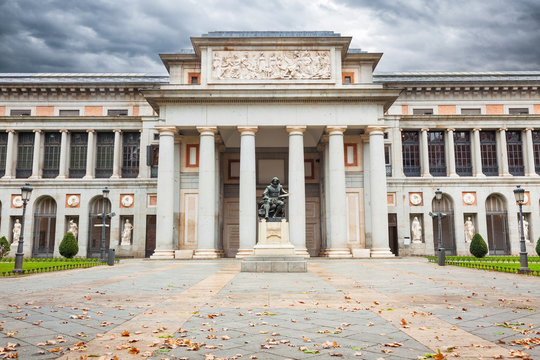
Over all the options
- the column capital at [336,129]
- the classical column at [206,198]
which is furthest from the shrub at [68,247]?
the column capital at [336,129]

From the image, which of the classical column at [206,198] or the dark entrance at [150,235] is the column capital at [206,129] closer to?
the classical column at [206,198]

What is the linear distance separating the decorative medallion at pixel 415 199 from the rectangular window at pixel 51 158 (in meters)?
38.0

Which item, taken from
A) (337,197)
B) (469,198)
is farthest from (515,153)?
(337,197)

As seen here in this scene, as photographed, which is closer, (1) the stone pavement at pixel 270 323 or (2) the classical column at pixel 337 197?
(1) the stone pavement at pixel 270 323

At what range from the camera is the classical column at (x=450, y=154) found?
157 ft

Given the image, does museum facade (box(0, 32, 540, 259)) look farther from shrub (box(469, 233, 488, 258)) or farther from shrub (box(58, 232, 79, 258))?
shrub (box(469, 233, 488, 258))

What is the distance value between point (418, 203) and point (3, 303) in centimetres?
4256

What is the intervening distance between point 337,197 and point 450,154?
19.3 meters

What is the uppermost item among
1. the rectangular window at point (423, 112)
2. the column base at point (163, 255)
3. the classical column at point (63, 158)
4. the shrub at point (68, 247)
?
the rectangular window at point (423, 112)

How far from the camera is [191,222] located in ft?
124

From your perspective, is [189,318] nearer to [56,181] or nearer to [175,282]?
[175,282]

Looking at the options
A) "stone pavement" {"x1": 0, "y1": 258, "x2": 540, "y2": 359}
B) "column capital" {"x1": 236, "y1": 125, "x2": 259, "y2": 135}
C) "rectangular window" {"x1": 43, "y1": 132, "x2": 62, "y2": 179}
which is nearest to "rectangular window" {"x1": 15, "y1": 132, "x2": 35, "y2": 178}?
"rectangular window" {"x1": 43, "y1": 132, "x2": 62, "y2": 179}

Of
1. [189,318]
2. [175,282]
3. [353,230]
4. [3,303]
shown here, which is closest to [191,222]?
[353,230]

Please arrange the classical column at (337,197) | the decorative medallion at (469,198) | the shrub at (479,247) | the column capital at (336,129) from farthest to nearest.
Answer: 1. the decorative medallion at (469,198)
2. the shrub at (479,247)
3. the column capital at (336,129)
4. the classical column at (337,197)
